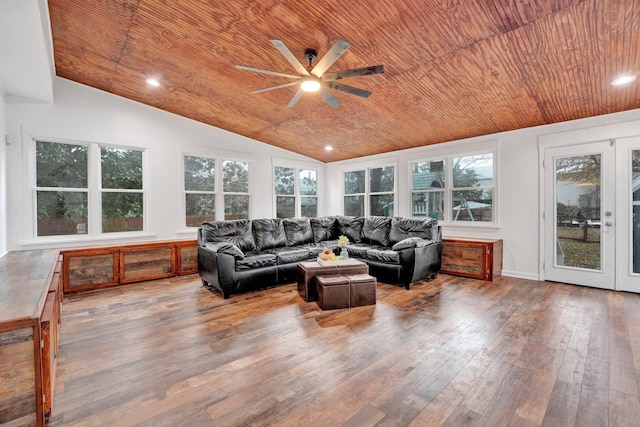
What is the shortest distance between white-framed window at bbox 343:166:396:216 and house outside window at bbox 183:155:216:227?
333 cm

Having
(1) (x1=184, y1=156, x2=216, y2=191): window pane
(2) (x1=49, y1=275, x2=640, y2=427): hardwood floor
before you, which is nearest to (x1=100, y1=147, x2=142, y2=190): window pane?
(1) (x1=184, y1=156, x2=216, y2=191): window pane

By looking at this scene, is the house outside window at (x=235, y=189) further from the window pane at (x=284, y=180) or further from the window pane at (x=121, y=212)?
the window pane at (x=121, y=212)

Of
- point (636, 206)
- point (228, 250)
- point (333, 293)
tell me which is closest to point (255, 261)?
point (228, 250)

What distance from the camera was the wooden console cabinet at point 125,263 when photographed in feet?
13.6

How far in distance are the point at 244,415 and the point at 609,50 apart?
166 inches

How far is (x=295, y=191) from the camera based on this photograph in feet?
23.9

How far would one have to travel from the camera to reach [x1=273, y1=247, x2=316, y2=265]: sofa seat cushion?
4.39m

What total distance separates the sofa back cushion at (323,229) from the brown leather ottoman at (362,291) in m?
2.33

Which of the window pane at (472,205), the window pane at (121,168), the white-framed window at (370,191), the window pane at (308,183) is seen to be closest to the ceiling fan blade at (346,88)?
the window pane at (472,205)

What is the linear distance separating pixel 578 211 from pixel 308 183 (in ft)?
17.6

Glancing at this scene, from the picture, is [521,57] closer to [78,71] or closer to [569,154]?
[569,154]

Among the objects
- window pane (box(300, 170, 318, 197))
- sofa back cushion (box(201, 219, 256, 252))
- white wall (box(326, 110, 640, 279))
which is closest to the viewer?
sofa back cushion (box(201, 219, 256, 252))

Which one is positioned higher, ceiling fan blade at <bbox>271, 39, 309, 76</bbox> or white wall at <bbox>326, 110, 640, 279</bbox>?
ceiling fan blade at <bbox>271, 39, 309, 76</bbox>

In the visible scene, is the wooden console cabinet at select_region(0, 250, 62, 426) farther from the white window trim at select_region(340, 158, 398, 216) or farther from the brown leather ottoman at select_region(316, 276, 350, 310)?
the white window trim at select_region(340, 158, 398, 216)
